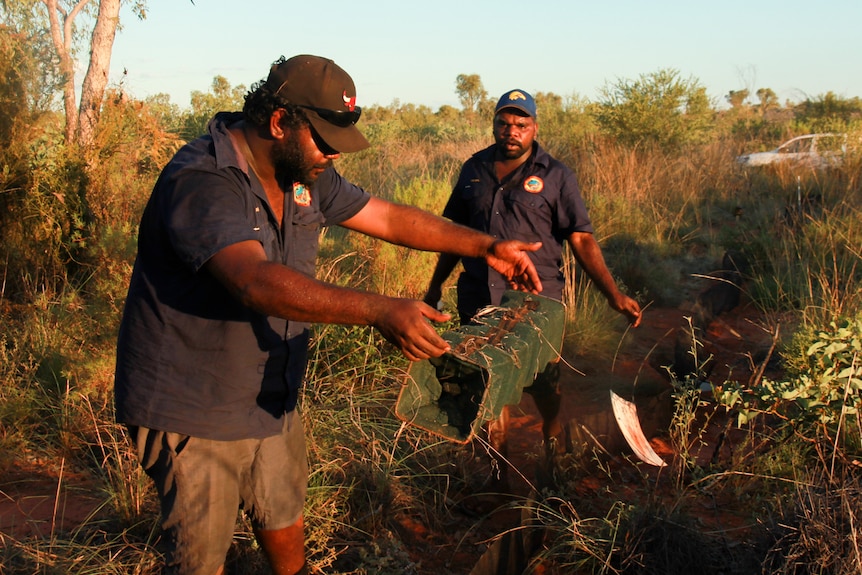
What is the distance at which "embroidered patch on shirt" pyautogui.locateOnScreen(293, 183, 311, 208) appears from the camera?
8.91ft

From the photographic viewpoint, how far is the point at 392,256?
6691 mm

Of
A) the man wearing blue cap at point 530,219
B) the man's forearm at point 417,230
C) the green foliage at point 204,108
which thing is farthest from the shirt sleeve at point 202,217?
the green foliage at point 204,108

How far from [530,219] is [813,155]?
34.7 feet

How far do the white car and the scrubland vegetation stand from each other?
1.33ft

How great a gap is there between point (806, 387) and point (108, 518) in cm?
333

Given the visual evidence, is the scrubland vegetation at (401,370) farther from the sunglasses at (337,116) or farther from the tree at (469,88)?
the tree at (469,88)

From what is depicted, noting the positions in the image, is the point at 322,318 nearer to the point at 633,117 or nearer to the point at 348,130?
the point at 348,130

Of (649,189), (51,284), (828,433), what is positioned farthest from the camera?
(649,189)

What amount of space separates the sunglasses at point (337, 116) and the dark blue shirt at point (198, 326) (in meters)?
0.29

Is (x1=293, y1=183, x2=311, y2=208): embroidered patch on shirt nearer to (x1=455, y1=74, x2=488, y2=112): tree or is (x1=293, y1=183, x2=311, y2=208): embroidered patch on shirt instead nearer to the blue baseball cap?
the blue baseball cap

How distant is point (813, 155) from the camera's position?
1304 cm

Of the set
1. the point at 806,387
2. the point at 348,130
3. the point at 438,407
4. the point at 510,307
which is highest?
the point at 348,130

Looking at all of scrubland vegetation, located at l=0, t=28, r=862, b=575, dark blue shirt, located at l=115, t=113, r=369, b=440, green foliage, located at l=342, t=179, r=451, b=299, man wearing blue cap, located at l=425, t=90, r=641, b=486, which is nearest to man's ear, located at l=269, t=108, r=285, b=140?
dark blue shirt, located at l=115, t=113, r=369, b=440

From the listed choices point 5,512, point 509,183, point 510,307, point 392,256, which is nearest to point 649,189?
point 392,256
